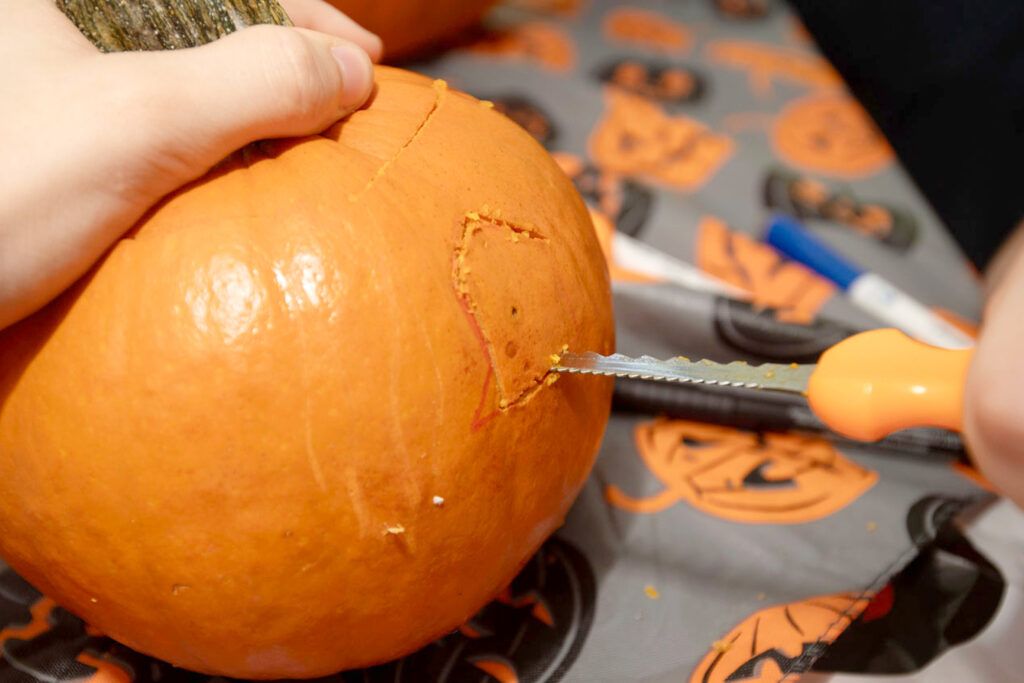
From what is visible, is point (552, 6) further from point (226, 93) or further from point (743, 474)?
point (226, 93)

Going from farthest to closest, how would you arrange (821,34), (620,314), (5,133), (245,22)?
(821,34) < (620,314) < (245,22) < (5,133)

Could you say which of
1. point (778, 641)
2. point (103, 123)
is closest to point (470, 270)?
point (103, 123)

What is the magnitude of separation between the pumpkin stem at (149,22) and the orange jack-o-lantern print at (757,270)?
25.8 inches

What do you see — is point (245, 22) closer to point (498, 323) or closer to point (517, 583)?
point (498, 323)

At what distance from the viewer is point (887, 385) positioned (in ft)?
1.52

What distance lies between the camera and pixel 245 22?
57 cm


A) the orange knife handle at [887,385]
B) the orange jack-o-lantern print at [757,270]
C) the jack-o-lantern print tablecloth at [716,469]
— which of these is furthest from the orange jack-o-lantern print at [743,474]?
the orange knife handle at [887,385]

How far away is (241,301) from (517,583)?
348 millimetres

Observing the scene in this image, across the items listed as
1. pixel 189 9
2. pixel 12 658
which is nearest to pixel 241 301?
pixel 189 9

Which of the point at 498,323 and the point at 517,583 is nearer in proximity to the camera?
the point at 498,323

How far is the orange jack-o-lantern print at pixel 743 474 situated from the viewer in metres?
0.78

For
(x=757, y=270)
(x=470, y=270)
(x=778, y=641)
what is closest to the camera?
(x=470, y=270)

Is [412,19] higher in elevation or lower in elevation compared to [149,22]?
lower

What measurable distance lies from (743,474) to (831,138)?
2.38ft
